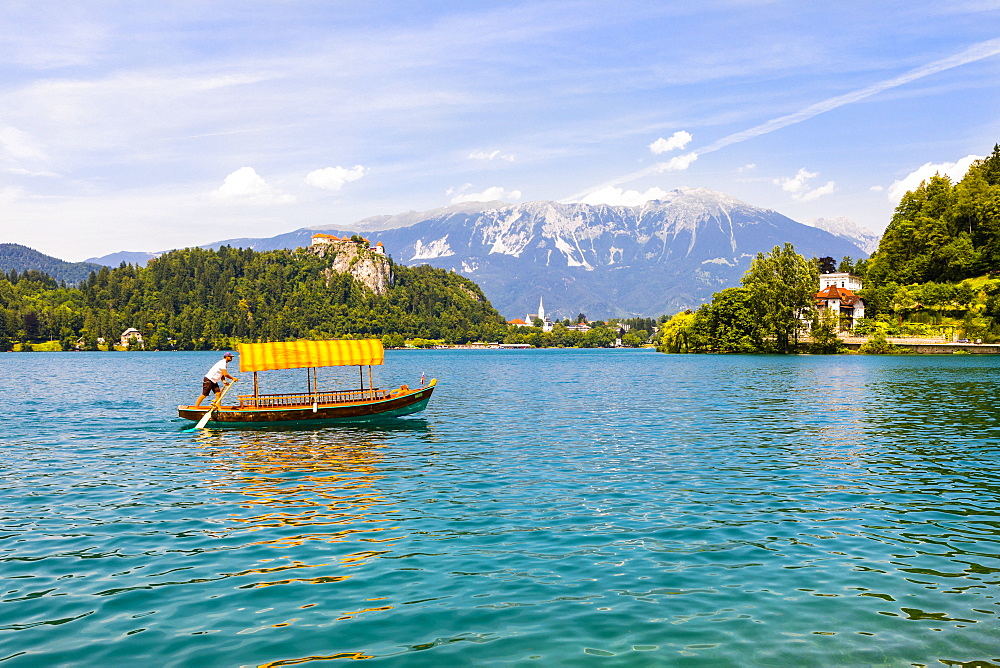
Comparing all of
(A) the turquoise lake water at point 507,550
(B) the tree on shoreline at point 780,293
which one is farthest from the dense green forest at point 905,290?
(A) the turquoise lake water at point 507,550

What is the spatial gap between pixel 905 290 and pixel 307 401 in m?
167

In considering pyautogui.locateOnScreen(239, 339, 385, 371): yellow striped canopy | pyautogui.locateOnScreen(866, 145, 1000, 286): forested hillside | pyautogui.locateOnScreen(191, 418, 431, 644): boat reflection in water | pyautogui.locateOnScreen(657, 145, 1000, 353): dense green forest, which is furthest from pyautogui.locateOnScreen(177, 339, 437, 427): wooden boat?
pyautogui.locateOnScreen(866, 145, 1000, 286): forested hillside

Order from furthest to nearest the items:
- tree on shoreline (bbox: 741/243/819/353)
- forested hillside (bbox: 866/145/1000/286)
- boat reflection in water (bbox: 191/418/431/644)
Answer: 1. forested hillside (bbox: 866/145/1000/286)
2. tree on shoreline (bbox: 741/243/819/353)
3. boat reflection in water (bbox: 191/418/431/644)

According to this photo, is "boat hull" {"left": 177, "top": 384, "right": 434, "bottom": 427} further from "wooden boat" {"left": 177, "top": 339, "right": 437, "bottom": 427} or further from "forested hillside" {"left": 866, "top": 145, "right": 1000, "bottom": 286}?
"forested hillside" {"left": 866, "top": 145, "right": 1000, "bottom": 286}

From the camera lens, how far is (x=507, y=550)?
55.5ft

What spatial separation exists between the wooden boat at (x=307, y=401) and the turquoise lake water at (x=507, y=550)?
17.1 feet

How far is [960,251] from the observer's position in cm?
16575

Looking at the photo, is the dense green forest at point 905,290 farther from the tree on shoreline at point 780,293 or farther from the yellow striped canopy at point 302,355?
the yellow striped canopy at point 302,355

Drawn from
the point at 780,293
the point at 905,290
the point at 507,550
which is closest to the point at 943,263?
the point at 905,290

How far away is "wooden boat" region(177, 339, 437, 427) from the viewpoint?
43000mm

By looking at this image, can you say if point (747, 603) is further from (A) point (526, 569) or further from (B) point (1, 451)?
(B) point (1, 451)

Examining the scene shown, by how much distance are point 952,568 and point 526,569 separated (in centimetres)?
950

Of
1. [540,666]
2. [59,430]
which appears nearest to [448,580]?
[540,666]

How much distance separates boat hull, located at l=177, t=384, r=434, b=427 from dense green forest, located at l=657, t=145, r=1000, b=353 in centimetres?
12606
